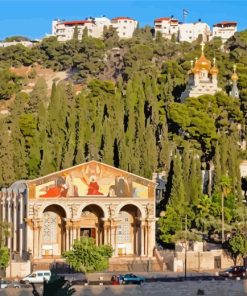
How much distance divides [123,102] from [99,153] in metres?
10.3

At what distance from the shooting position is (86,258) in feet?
177

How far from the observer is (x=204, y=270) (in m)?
58.6

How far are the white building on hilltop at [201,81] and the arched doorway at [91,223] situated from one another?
1247 inches

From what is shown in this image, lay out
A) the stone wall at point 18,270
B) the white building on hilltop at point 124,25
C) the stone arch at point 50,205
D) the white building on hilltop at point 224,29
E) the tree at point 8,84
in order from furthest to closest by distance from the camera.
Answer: the white building on hilltop at point 124,25
the white building on hilltop at point 224,29
the tree at point 8,84
the stone arch at point 50,205
the stone wall at point 18,270

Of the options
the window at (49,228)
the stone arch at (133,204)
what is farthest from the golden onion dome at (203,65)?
the window at (49,228)

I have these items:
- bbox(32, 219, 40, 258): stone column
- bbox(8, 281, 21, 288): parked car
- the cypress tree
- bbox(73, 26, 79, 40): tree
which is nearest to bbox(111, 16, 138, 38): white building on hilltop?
bbox(73, 26, 79, 40): tree

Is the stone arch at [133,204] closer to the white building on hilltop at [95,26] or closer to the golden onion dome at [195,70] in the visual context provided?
the golden onion dome at [195,70]

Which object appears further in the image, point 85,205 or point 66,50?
point 66,50

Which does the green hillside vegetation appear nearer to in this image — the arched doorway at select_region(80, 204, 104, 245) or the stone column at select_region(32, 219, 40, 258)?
the arched doorway at select_region(80, 204, 104, 245)

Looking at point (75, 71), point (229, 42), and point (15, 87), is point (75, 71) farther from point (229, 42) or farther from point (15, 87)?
point (229, 42)

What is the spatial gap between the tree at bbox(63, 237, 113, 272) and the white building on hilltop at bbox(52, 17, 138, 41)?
99810mm

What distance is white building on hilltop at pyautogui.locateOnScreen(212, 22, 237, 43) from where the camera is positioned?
497ft

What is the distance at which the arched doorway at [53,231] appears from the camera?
63688 mm

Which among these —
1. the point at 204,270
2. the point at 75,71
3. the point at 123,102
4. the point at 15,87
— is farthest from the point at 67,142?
the point at 75,71
